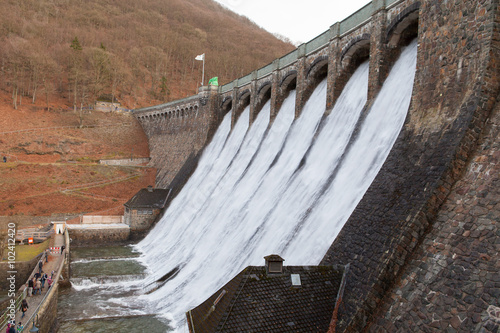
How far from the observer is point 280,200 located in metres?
18.8

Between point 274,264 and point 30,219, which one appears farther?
point 30,219

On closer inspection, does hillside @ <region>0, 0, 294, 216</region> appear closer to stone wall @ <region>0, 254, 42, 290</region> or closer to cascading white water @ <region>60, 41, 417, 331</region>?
stone wall @ <region>0, 254, 42, 290</region>

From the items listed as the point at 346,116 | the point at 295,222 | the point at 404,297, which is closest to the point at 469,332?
the point at 404,297

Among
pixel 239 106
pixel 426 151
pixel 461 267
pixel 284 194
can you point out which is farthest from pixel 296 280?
pixel 239 106

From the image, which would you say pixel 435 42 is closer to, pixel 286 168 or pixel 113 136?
pixel 286 168

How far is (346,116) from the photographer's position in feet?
63.7

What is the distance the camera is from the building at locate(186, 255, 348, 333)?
9031mm

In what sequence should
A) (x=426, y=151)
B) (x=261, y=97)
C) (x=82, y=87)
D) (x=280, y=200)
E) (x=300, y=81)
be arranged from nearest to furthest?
1. (x=426, y=151)
2. (x=280, y=200)
3. (x=300, y=81)
4. (x=261, y=97)
5. (x=82, y=87)

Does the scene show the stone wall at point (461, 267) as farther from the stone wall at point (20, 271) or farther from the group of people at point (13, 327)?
the stone wall at point (20, 271)

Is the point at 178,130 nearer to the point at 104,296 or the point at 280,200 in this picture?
the point at 104,296

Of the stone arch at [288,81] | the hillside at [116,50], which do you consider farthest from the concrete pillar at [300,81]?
the hillside at [116,50]

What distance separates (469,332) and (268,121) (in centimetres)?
2407

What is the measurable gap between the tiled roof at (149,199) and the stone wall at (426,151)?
2585 centimetres

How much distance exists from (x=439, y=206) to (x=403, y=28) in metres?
11.1
